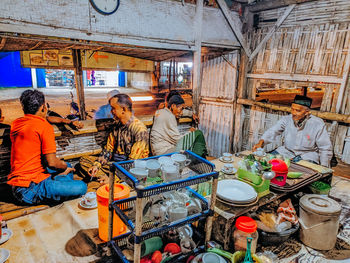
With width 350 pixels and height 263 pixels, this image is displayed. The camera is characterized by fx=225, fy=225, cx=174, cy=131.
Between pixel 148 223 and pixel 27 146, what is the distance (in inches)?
83.4

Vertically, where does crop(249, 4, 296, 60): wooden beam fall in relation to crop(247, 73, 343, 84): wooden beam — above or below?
above

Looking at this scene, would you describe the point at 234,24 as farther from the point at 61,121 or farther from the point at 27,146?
the point at 27,146

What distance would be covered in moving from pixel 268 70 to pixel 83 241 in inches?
215

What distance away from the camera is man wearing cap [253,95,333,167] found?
4.30 meters

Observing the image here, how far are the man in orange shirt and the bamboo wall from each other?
5.05 m

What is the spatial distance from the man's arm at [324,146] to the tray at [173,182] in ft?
10.7

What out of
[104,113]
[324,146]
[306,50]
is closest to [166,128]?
[104,113]

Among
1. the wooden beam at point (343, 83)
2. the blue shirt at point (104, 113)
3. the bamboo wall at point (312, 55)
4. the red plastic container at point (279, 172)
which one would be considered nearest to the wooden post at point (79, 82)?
the blue shirt at point (104, 113)

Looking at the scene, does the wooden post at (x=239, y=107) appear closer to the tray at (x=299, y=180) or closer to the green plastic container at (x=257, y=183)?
the tray at (x=299, y=180)

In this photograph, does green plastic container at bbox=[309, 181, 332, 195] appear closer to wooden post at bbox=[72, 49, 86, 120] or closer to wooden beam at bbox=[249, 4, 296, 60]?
wooden beam at bbox=[249, 4, 296, 60]

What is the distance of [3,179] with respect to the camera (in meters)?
3.71

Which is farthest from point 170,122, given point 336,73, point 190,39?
point 336,73

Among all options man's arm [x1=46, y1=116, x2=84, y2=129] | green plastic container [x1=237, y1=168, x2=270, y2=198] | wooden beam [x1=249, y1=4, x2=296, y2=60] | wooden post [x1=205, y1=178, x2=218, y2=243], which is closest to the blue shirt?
man's arm [x1=46, y1=116, x2=84, y2=129]

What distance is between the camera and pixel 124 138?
12.8 feet
